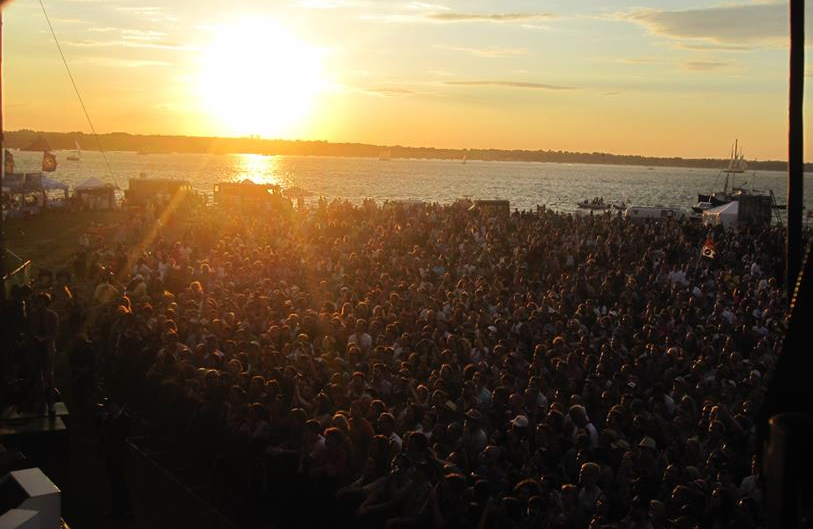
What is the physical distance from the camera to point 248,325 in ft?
41.7

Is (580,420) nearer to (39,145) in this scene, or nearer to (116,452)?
(116,452)

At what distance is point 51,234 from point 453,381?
93.3 ft

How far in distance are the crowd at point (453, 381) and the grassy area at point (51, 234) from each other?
29.0 feet

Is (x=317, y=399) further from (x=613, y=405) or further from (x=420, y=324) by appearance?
(x=420, y=324)

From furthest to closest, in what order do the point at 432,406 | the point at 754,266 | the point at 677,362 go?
the point at 754,266
the point at 677,362
the point at 432,406

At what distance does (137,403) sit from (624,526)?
7.29m

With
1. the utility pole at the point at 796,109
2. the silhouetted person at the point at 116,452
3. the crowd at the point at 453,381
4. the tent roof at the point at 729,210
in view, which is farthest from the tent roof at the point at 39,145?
the utility pole at the point at 796,109

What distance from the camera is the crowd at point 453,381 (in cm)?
698

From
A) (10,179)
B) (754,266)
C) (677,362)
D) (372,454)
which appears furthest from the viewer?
(10,179)

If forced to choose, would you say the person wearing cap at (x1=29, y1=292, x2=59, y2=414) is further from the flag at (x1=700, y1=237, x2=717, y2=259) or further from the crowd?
the flag at (x1=700, y1=237, x2=717, y2=259)

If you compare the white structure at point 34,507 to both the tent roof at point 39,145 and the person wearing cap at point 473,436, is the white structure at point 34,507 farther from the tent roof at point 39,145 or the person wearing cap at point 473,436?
the tent roof at point 39,145

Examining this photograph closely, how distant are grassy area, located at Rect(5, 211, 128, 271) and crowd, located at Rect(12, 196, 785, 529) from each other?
348 inches

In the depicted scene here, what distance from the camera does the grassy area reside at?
92.4ft

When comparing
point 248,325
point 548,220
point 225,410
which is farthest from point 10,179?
point 225,410
